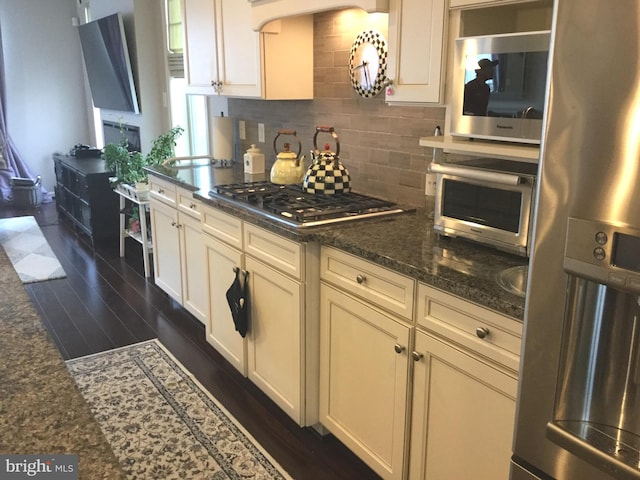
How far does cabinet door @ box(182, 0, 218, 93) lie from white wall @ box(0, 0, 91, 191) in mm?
4554

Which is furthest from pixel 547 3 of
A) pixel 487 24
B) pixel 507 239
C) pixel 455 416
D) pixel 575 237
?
pixel 455 416

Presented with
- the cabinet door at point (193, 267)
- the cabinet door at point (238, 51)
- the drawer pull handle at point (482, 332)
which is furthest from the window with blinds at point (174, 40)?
the drawer pull handle at point (482, 332)

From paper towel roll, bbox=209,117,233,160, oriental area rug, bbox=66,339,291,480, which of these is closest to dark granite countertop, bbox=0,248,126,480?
oriental area rug, bbox=66,339,291,480

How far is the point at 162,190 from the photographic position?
3.62 metres

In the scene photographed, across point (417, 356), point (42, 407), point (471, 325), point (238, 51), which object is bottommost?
point (417, 356)

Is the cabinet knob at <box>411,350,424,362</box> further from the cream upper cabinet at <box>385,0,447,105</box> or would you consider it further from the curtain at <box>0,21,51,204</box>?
the curtain at <box>0,21,51,204</box>

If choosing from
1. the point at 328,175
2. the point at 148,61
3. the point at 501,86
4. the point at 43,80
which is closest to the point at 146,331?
the point at 328,175

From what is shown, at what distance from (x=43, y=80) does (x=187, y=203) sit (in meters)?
5.26

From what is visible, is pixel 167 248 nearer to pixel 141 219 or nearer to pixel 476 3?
pixel 141 219

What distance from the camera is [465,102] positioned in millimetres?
1802

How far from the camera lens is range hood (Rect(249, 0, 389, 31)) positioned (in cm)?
211

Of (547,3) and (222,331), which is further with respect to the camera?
(222,331)

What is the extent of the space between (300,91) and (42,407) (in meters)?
2.45

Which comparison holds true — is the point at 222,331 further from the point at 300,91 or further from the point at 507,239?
the point at 507,239
